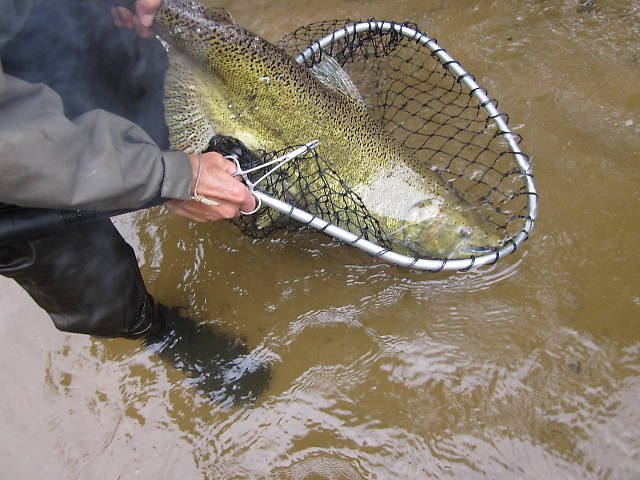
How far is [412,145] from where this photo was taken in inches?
122

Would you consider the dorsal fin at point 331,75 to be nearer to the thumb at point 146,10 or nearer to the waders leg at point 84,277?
the thumb at point 146,10

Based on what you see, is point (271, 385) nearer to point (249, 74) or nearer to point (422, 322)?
point (422, 322)

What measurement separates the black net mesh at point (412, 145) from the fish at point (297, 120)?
0.12 m

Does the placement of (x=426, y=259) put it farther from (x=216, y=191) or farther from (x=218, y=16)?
(x=218, y=16)

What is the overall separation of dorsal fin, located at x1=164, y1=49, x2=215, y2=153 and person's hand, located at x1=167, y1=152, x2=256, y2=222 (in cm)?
68

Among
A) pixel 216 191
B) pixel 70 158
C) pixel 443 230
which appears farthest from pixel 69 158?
pixel 443 230

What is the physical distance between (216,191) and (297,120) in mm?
931

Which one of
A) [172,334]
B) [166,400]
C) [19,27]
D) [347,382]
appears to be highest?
[19,27]

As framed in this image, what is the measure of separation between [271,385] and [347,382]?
428mm

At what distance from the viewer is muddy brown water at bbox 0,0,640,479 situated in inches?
82.2

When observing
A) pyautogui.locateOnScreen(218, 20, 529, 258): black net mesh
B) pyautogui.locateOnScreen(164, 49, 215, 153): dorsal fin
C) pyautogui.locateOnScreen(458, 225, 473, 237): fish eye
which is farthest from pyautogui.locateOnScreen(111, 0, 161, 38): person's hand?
pyautogui.locateOnScreen(458, 225, 473, 237): fish eye

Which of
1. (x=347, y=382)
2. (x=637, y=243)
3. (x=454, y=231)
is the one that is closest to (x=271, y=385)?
(x=347, y=382)

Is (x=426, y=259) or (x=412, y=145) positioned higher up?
(x=412, y=145)

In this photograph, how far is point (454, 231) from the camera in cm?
252
